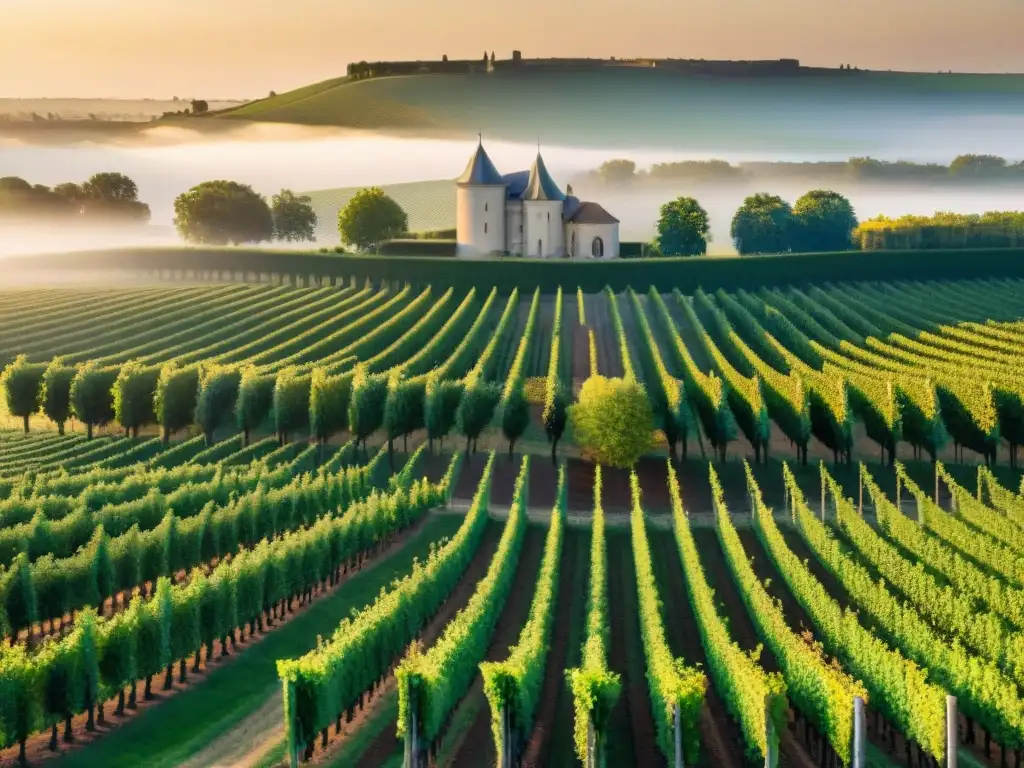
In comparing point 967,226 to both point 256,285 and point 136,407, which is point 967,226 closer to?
point 256,285

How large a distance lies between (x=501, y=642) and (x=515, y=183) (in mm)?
77407

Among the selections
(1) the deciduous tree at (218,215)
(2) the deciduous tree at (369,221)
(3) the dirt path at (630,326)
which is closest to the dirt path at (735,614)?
(3) the dirt path at (630,326)

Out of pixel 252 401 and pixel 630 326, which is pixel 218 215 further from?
pixel 252 401

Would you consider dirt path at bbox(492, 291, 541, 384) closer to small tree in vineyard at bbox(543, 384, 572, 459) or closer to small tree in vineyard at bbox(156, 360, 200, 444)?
small tree in vineyard at bbox(543, 384, 572, 459)

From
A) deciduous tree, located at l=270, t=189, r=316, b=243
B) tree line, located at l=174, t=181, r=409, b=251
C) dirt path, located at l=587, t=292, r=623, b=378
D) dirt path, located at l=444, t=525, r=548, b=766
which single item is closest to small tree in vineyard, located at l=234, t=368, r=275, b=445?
dirt path, located at l=444, t=525, r=548, b=766

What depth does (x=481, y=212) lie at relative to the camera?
10175cm

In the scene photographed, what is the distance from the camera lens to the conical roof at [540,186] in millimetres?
101188

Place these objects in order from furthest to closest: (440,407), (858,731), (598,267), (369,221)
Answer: (369,221) < (598,267) < (440,407) < (858,731)

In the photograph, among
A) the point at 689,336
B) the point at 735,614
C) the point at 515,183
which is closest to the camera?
the point at 735,614

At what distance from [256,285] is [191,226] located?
30.6 metres

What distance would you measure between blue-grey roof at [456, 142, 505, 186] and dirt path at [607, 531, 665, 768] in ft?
217

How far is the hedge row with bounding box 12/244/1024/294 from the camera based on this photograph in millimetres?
86938

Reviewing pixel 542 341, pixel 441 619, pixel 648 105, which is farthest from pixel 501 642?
pixel 648 105

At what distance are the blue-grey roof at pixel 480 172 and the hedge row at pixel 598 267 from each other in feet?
44.9
